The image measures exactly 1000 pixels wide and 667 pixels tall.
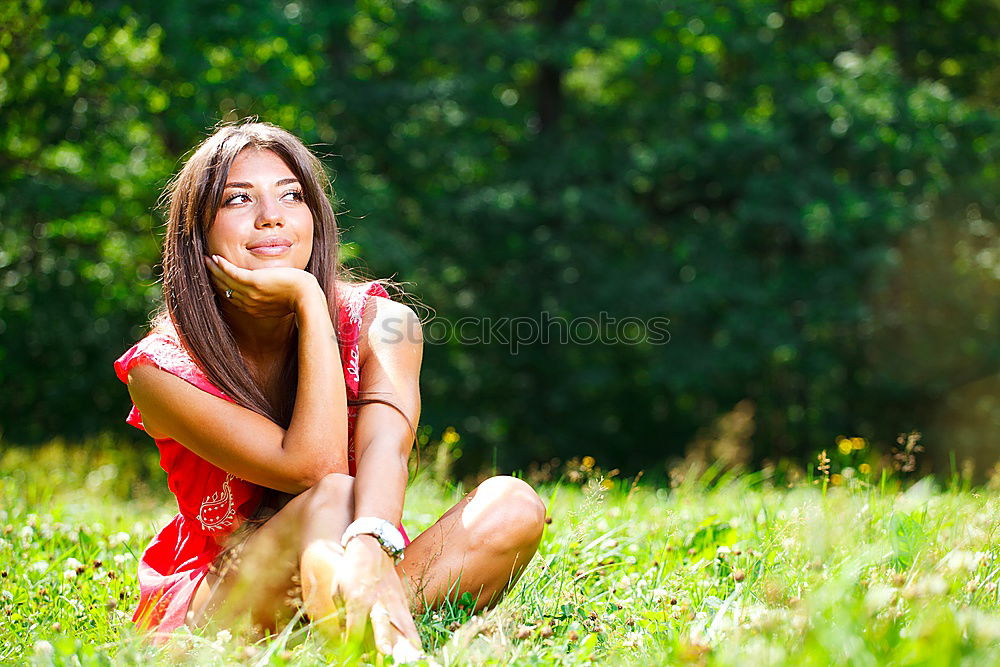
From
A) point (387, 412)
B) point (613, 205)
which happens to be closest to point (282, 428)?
point (387, 412)

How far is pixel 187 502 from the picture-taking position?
2396 millimetres

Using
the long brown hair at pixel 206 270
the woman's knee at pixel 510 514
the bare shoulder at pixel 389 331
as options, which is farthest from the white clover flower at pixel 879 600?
the bare shoulder at pixel 389 331

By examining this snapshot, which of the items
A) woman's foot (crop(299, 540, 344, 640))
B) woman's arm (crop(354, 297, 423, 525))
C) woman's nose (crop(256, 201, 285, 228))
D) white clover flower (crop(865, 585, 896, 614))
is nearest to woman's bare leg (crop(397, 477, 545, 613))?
woman's arm (crop(354, 297, 423, 525))

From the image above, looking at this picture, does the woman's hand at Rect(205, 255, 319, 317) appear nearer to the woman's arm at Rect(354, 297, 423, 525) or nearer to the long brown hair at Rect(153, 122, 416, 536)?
the long brown hair at Rect(153, 122, 416, 536)

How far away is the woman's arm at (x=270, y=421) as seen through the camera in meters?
2.21

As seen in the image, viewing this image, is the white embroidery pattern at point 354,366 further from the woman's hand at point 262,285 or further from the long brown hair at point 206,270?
the woman's hand at point 262,285

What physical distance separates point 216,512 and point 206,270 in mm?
629

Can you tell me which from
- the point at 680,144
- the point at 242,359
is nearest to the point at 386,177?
the point at 680,144

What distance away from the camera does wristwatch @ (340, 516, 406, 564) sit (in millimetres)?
2016

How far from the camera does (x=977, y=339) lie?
11195 millimetres

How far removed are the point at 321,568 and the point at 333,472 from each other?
0.32m

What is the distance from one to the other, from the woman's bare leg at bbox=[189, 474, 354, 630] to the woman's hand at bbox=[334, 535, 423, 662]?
0.05 metres

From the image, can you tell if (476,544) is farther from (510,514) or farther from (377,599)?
(377,599)

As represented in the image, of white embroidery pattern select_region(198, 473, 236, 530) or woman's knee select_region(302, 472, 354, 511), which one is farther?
white embroidery pattern select_region(198, 473, 236, 530)
